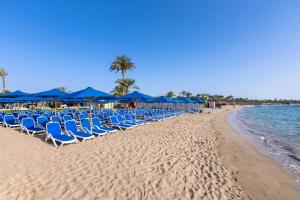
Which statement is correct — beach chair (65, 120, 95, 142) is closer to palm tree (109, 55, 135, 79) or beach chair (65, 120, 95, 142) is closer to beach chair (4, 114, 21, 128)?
beach chair (4, 114, 21, 128)

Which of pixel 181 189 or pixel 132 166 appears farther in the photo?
pixel 132 166

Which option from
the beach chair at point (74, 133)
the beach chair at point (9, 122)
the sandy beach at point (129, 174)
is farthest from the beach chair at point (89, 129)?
the beach chair at point (9, 122)

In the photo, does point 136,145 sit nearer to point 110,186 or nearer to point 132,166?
point 132,166

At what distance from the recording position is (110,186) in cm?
336

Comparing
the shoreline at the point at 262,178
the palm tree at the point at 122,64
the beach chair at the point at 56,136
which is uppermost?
the palm tree at the point at 122,64

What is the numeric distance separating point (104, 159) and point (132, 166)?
2.93ft

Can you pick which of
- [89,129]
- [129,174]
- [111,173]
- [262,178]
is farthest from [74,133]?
[262,178]

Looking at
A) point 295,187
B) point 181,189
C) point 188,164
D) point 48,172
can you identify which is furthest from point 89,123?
point 295,187

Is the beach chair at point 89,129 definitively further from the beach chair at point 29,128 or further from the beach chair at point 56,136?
the beach chair at point 29,128

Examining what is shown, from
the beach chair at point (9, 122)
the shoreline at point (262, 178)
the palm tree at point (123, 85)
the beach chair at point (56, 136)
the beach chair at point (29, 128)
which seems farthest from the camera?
the palm tree at point (123, 85)

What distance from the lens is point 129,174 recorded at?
12.7 ft

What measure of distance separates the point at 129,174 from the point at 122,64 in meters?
30.0

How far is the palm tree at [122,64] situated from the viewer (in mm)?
32250

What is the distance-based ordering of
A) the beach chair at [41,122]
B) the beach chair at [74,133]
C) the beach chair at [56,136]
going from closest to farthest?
the beach chair at [56,136] < the beach chair at [74,133] < the beach chair at [41,122]
